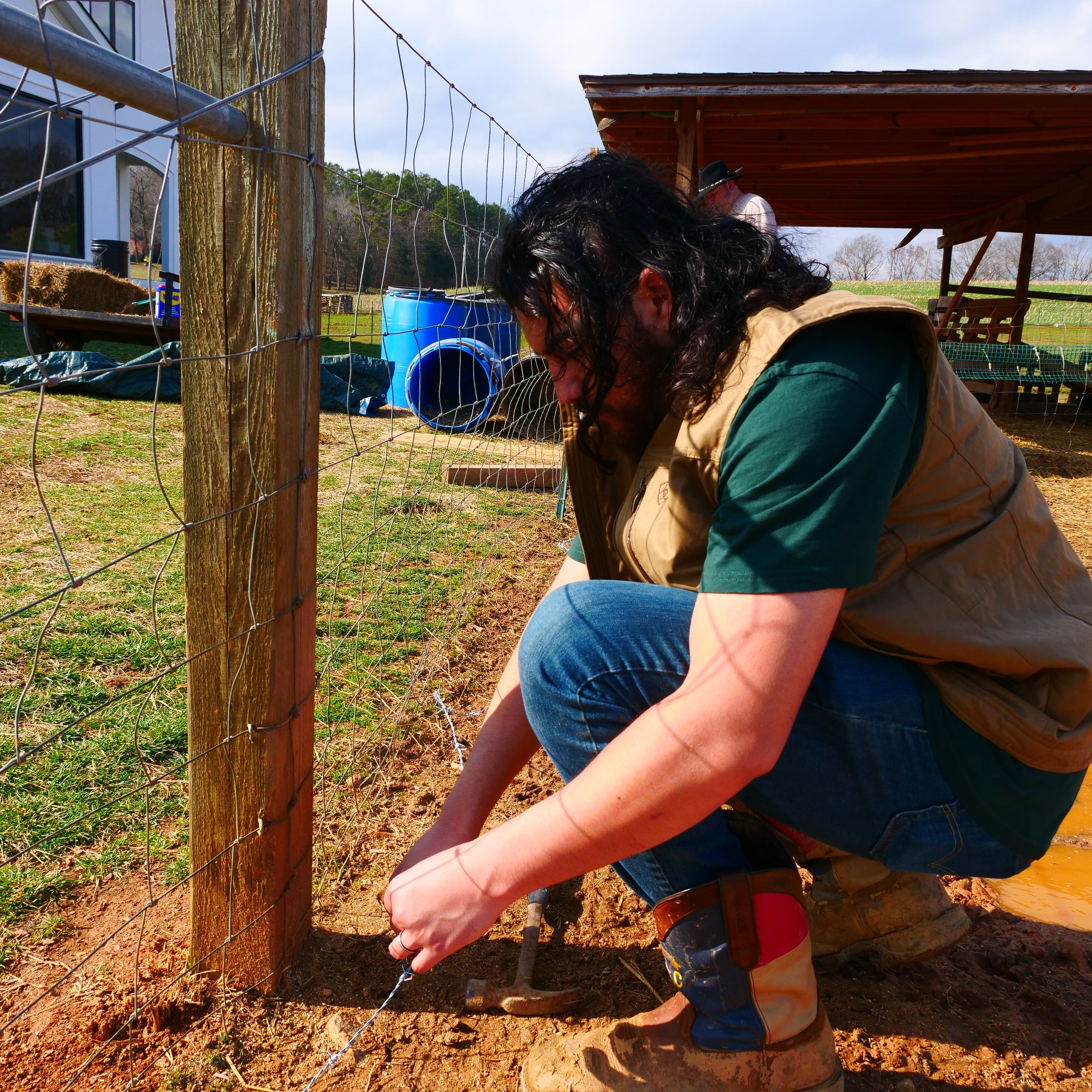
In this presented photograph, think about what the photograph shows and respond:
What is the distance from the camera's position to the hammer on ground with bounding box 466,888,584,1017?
146 centimetres

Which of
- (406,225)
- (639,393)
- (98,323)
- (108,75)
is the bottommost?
(98,323)

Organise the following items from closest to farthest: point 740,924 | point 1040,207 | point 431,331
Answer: point 740,924, point 431,331, point 1040,207

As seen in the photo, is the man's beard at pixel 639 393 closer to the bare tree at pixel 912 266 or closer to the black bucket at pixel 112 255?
the black bucket at pixel 112 255

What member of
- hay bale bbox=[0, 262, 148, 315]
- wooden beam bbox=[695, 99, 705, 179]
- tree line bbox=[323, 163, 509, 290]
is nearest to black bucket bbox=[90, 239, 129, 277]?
hay bale bbox=[0, 262, 148, 315]

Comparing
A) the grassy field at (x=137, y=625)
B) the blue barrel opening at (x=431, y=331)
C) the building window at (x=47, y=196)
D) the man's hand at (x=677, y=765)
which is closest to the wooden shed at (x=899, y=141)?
the blue barrel opening at (x=431, y=331)

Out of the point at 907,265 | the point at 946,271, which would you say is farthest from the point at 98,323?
the point at 907,265

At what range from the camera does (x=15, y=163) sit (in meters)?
12.2

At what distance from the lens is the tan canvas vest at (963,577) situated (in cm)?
113

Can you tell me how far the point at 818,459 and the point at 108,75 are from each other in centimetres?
84

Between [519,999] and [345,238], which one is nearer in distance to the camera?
[519,999]

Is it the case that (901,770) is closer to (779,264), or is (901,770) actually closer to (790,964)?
(790,964)

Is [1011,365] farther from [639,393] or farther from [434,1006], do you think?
[434,1006]

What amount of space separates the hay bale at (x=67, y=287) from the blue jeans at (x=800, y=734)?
9.14m

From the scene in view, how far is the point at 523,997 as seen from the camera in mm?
1468
